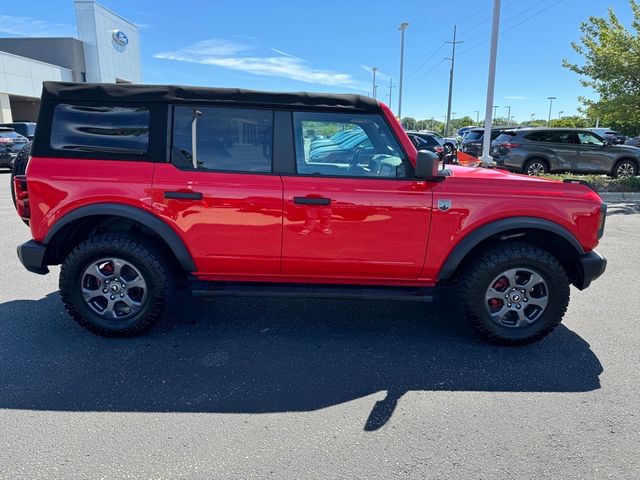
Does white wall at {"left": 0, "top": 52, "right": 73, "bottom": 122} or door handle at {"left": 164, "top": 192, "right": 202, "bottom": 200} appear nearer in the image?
door handle at {"left": 164, "top": 192, "right": 202, "bottom": 200}

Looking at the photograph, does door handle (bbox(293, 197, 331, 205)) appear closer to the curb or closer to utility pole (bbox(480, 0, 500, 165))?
the curb

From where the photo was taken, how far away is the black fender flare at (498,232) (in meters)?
3.26

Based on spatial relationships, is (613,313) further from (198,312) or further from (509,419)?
(198,312)

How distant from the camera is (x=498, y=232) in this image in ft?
10.8

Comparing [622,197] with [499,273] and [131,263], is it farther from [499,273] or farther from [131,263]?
[131,263]

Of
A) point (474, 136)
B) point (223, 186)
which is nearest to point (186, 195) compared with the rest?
point (223, 186)

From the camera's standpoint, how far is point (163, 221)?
10.7ft

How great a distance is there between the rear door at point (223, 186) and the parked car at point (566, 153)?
11.5 m

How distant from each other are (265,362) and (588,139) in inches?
526

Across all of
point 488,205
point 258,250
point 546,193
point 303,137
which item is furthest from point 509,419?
point 303,137

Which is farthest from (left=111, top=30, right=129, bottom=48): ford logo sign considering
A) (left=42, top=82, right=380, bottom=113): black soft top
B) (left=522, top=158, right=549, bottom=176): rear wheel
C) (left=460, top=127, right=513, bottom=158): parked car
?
(left=42, top=82, right=380, bottom=113): black soft top

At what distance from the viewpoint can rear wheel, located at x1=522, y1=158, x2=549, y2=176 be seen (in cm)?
1284

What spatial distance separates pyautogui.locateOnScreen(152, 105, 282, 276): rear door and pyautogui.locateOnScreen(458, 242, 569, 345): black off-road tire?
148cm

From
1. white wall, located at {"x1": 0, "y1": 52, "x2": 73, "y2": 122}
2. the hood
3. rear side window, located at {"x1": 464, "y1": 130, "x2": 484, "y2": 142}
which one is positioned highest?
white wall, located at {"x1": 0, "y1": 52, "x2": 73, "y2": 122}
